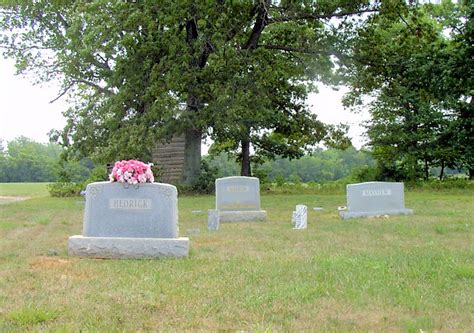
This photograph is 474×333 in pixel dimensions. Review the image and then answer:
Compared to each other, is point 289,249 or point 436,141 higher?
point 436,141

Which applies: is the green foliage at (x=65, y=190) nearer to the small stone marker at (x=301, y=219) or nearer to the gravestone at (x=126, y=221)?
the small stone marker at (x=301, y=219)

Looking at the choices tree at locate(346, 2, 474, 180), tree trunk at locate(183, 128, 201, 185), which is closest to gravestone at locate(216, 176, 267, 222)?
tree trunk at locate(183, 128, 201, 185)

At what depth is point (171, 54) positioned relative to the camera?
1862 centimetres

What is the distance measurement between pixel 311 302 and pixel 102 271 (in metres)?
2.44

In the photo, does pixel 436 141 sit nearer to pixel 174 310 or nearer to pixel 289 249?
pixel 289 249

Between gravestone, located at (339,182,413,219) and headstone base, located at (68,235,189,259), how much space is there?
20.3 ft

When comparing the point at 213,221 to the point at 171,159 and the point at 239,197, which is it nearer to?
the point at 239,197

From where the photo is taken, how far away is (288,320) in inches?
156

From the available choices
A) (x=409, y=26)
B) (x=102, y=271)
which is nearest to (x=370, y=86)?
(x=409, y=26)

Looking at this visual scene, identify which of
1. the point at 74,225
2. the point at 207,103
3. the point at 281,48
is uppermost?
the point at 281,48

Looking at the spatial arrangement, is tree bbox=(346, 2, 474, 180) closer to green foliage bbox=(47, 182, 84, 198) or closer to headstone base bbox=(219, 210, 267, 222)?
headstone base bbox=(219, 210, 267, 222)

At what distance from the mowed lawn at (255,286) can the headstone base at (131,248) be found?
25 centimetres

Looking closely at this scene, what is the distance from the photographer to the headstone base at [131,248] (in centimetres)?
678

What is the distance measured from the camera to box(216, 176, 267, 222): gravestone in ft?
40.4
